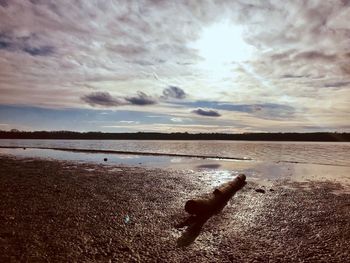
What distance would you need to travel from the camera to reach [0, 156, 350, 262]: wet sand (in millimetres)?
8211

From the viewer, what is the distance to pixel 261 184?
21219mm

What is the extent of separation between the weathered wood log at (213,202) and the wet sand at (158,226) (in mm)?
447

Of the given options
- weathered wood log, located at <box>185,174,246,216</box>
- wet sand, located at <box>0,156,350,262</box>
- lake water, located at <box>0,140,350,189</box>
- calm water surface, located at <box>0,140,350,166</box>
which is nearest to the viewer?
wet sand, located at <box>0,156,350,262</box>

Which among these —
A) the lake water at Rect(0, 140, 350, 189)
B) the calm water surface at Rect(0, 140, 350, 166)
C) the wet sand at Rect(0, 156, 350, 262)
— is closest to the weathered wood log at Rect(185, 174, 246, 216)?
the wet sand at Rect(0, 156, 350, 262)

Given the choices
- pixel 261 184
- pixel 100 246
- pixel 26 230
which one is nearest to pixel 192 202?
pixel 100 246

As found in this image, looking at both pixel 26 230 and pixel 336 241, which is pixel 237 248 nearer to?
pixel 336 241

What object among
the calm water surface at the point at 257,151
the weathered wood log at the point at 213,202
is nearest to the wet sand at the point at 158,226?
the weathered wood log at the point at 213,202

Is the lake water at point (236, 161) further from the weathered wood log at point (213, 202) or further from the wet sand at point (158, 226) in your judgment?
the wet sand at point (158, 226)

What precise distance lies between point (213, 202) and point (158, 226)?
11.6 ft

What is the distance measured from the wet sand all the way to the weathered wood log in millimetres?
447

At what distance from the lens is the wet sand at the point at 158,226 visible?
26.9 feet

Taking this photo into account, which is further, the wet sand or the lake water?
the lake water

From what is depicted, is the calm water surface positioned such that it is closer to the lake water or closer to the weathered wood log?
the lake water

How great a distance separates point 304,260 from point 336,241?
7.35ft
